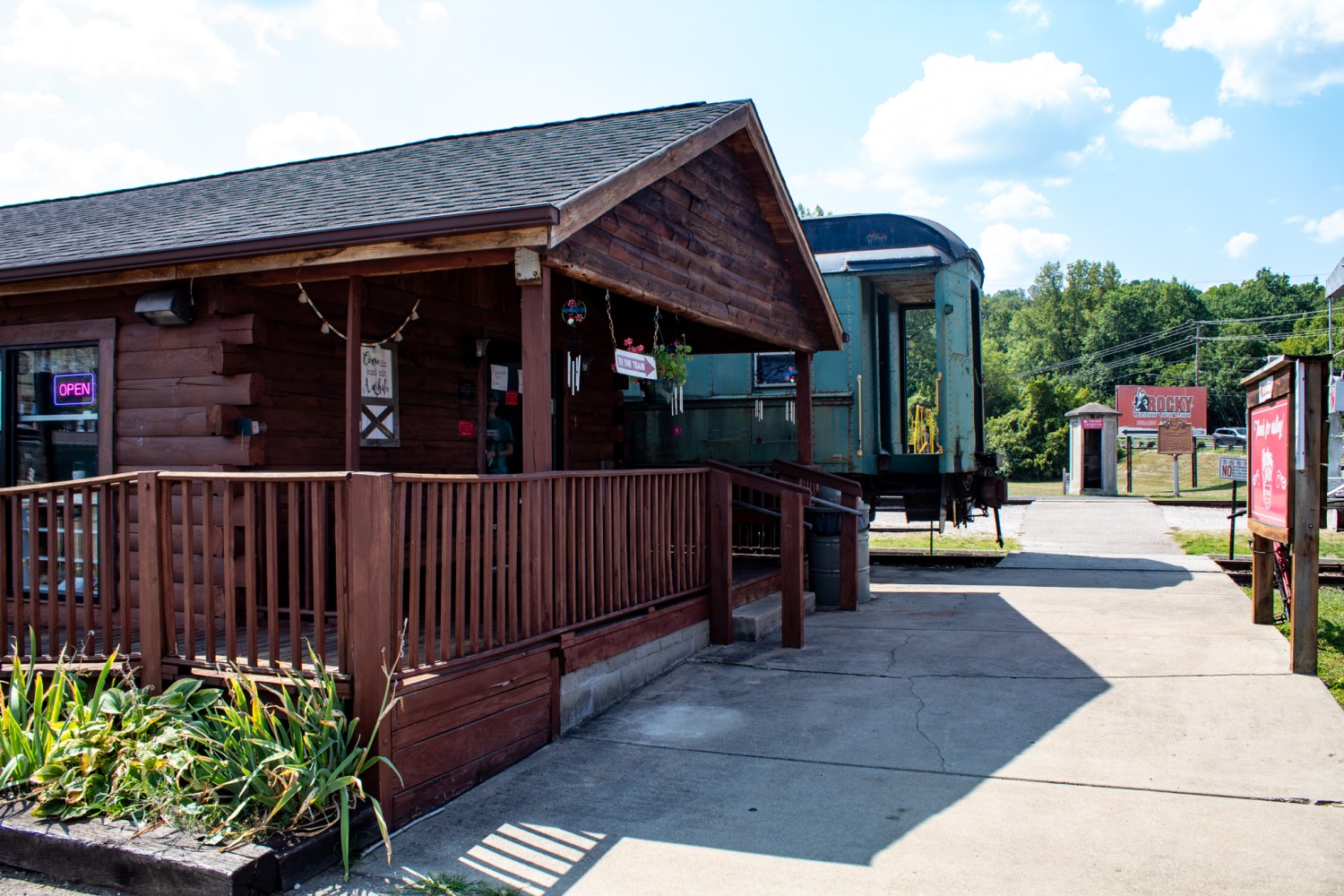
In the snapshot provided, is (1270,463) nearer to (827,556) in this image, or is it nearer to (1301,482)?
(1301,482)

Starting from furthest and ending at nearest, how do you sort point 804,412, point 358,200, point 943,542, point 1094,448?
1. point 1094,448
2. point 943,542
3. point 804,412
4. point 358,200

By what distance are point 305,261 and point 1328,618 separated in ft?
27.2

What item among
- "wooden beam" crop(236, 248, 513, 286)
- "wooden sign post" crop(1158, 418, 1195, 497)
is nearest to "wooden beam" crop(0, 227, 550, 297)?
"wooden beam" crop(236, 248, 513, 286)

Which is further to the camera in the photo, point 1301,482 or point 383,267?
point 1301,482

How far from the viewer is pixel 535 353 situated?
213 inches

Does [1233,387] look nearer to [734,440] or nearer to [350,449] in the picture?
[734,440]

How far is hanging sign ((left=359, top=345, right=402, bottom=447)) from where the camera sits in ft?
24.2

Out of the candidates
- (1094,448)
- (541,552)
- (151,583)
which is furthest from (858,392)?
(1094,448)

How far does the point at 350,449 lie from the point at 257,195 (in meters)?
2.83

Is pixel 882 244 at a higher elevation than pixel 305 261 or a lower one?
higher

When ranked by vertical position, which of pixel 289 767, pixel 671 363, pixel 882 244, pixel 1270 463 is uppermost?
pixel 882 244

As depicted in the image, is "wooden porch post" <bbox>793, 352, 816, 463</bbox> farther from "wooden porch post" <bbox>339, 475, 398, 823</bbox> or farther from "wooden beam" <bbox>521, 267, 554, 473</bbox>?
"wooden porch post" <bbox>339, 475, 398, 823</bbox>

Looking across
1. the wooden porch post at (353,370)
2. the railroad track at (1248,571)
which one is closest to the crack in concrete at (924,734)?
the wooden porch post at (353,370)

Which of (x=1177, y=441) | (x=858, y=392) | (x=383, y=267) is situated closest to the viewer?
(x=383, y=267)
